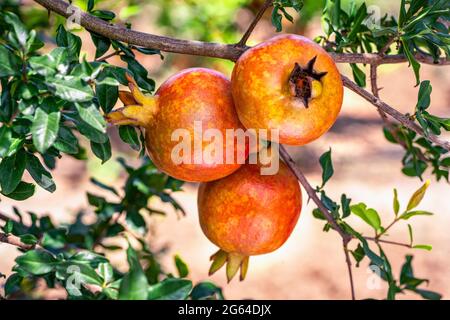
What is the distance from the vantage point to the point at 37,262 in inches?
31.4

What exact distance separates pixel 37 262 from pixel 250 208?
27 cm

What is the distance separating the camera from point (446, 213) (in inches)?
116

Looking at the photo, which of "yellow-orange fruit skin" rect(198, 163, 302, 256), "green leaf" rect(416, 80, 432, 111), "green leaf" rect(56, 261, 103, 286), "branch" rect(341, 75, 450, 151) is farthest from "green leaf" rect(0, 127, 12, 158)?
"green leaf" rect(416, 80, 432, 111)

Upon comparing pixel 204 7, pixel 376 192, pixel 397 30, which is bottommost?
pixel 397 30

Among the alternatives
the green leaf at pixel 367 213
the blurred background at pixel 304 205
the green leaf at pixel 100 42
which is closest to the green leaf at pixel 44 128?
the green leaf at pixel 100 42

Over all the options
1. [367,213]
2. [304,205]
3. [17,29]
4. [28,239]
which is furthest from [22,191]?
[304,205]

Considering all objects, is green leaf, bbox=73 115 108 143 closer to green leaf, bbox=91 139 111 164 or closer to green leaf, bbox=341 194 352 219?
green leaf, bbox=91 139 111 164

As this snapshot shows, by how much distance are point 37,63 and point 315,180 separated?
Answer: 9.51 feet

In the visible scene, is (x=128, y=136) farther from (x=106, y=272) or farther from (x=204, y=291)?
(x=204, y=291)

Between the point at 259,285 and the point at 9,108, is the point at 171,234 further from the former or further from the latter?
the point at 9,108

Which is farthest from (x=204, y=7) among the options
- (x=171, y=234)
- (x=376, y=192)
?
(x=376, y=192)

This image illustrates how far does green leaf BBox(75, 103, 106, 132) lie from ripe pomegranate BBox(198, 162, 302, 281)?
26 cm

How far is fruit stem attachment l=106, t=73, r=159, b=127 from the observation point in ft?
2.60

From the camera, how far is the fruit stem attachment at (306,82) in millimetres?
690
